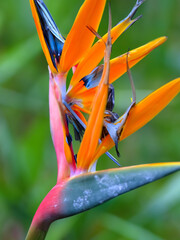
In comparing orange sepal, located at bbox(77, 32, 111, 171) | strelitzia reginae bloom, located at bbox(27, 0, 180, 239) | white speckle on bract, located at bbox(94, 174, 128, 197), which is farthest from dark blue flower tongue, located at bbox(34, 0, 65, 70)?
white speckle on bract, located at bbox(94, 174, 128, 197)

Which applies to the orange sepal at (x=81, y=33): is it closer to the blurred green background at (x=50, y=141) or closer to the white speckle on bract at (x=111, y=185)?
the white speckle on bract at (x=111, y=185)

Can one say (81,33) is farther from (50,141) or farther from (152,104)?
(50,141)

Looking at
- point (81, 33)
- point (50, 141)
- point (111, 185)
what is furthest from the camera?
point (50, 141)

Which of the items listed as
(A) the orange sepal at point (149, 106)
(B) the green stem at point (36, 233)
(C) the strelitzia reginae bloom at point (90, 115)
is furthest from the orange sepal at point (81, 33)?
(B) the green stem at point (36, 233)

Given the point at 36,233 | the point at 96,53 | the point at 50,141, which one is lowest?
the point at 50,141

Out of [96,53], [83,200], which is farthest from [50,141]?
[83,200]

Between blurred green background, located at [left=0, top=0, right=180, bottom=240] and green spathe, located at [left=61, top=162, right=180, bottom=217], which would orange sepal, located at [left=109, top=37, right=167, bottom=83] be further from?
blurred green background, located at [left=0, top=0, right=180, bottom=240]
